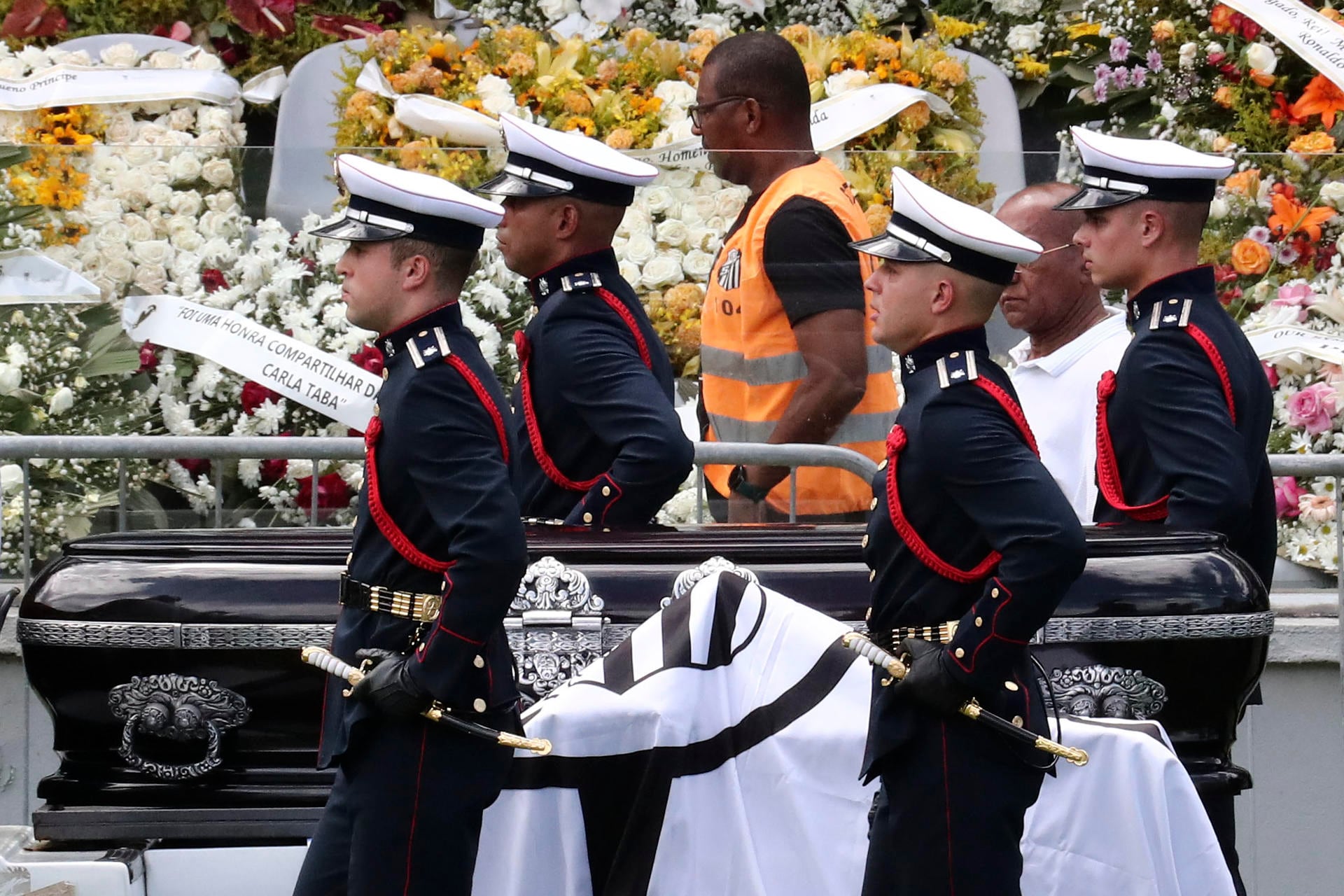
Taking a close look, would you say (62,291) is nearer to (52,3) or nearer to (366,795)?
(366,795)

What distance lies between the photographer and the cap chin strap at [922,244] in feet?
10.9

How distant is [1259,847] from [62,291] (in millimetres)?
3263

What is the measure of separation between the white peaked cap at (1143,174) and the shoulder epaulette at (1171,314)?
22cm

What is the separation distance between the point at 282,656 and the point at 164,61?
11.0ft

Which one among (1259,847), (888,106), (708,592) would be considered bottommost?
(1259,847)

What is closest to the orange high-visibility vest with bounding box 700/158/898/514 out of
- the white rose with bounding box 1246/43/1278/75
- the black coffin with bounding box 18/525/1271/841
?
the black coffin with bounding box 18/525/1271/841

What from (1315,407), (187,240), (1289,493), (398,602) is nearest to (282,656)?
(398,602)

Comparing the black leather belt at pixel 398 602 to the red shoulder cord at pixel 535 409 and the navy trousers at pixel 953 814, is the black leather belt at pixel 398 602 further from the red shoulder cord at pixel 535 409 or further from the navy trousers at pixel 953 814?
the red shoulder cord at pixel 535 409

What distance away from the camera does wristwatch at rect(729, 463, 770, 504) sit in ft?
15.7

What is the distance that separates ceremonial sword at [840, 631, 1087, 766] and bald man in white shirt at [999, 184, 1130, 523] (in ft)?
5.16

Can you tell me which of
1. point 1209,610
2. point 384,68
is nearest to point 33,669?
point 1209,610

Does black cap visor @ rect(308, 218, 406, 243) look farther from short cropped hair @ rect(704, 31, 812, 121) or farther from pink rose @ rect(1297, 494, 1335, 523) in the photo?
pink rose @ rect(1297, 494, 1335, 523)

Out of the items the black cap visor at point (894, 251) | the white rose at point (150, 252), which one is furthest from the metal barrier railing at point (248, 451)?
the black cap visor at point (894, 251)

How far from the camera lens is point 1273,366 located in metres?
5.38
